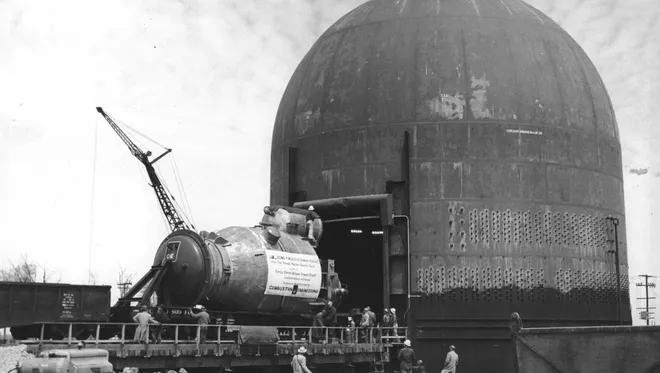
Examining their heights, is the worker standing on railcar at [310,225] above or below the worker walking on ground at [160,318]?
above

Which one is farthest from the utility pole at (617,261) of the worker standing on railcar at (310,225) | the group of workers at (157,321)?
the group of workers at (157,321)

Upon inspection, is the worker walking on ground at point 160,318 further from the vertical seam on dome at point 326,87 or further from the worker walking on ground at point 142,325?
the vertical seam on dome at point 326,87

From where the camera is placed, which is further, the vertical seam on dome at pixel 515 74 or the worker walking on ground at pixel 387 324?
the vertical seam on dome at pixel 515 74

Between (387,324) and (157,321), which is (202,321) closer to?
(157,321)

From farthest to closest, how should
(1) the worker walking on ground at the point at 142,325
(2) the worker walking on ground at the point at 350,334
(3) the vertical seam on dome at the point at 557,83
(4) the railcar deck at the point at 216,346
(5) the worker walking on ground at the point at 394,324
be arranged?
(3) the vertical seam on dome at the point at 557,83
(5) the worker walking on ground at the point at 394,324
(2) the worker walking on ground at the point at 350,334
(1) the worker walking on ground at the point at 142,325
(4) the railcar deck at the point at 216,346

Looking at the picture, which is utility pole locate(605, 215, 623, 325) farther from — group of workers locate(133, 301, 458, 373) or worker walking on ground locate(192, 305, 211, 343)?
worker walking on ground locate(192, 305, 211, 343)

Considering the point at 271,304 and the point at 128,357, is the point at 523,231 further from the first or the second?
→ the point at 128,357

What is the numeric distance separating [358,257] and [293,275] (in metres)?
11.6

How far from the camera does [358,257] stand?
1556 inches

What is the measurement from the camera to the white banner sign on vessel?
1077 inches

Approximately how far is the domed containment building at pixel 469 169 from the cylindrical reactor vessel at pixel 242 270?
18.1ft

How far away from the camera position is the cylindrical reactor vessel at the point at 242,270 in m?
25.5

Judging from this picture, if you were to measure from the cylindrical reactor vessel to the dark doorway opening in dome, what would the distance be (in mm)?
8308

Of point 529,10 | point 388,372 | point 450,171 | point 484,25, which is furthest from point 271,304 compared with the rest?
point 529,10
